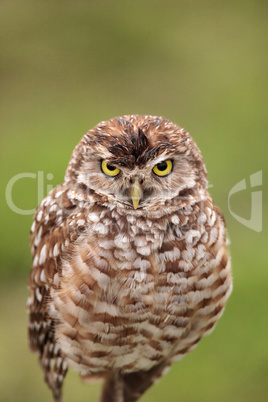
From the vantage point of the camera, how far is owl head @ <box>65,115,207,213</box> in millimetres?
2506

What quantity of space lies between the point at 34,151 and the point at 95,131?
3.61 metres

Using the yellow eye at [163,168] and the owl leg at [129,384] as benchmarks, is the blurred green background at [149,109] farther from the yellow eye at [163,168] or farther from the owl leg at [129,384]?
the yellow eye at [163,168]

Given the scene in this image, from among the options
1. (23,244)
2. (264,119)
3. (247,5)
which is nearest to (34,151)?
(23,244)

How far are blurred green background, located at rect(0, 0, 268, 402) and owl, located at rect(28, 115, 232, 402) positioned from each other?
1663 millimetres

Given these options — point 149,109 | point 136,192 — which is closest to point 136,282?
point 136,192

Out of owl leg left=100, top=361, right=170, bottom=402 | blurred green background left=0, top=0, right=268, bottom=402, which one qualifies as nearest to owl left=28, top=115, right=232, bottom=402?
owl leg left=100, top=361, right=170, bottom=402

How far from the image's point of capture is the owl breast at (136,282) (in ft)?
8.92

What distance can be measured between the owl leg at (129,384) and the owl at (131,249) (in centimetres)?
21

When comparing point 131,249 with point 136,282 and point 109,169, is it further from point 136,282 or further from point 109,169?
point 109,169

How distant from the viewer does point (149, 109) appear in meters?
6.67

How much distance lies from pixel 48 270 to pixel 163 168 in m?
0.72

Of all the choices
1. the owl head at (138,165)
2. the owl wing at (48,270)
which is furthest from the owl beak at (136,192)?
the owl wing at (48,270)

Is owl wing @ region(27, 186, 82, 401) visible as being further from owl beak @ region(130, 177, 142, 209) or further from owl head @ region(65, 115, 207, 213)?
owl beak @ region(130, 177, 142, 209)

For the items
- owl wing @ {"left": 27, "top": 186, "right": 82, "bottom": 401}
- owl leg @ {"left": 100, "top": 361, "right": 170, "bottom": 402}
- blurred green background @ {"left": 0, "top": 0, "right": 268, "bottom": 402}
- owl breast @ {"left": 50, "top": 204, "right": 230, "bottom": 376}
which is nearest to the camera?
owl breast @ {"left": 50, "top": 204, "right": 230, "bottom": 376}
